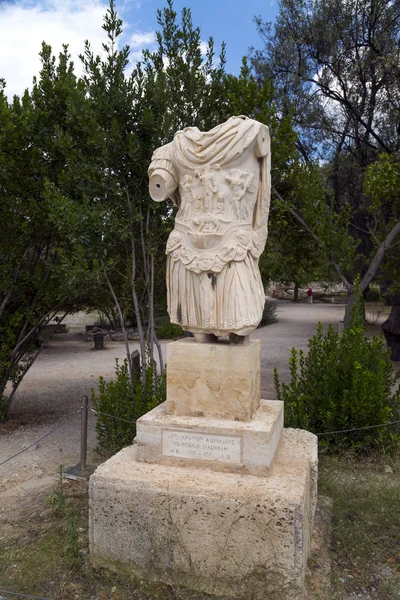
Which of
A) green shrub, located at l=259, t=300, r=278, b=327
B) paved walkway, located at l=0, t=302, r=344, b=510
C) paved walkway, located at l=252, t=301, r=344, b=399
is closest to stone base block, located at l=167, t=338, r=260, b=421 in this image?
paved walkway, located at l=0, t=302, r=344, b=510

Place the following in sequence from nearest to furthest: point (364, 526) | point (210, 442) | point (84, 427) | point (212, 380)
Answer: point (210, 442)
point (212, 380)
point (364, 526)
point (84, 427)

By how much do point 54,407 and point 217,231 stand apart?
5599 millimetres

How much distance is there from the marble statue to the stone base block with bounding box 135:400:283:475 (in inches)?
21.2

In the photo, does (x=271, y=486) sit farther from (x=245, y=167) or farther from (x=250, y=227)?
(x=245, y=167)

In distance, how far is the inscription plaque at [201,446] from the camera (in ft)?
9.44

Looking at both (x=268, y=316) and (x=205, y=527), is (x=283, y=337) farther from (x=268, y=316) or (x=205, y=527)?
(x=205, y=527)

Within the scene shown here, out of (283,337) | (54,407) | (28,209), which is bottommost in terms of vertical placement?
(54,407)

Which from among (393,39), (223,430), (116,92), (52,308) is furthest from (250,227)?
(393,39)

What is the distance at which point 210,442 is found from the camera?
115 inches

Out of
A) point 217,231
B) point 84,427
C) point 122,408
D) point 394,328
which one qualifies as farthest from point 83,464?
point 394,328

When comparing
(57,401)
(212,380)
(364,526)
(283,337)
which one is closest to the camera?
(212,380)

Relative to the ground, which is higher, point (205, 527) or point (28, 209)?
point (28, 209)

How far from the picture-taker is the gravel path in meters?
4.75

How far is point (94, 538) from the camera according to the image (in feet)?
9.40
